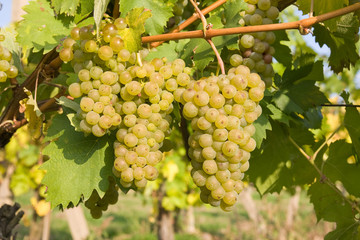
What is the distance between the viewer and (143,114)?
2.79 feet

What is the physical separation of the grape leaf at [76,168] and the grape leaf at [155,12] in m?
0.31

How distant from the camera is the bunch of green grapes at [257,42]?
3.40 ft

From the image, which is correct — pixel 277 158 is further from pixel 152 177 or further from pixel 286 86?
pixel 152 177

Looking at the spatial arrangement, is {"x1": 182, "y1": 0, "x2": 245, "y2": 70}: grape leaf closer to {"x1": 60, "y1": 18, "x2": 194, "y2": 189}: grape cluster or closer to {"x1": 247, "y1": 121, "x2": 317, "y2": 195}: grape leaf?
{"x1": 60, "y1": 18, "x2": 194, "y2": 189}: grape cluster

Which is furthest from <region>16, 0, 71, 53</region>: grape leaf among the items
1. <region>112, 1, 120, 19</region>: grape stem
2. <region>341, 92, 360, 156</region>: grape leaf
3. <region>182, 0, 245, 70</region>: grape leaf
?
<region>341, 92, 360, 156</region>: grape leaf

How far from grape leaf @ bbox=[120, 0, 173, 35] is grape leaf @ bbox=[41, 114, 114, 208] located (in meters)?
0.31

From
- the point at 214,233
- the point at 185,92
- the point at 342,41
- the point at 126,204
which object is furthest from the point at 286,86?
the point at 126,204

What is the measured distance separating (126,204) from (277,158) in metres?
12.6

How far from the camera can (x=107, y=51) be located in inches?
33.2

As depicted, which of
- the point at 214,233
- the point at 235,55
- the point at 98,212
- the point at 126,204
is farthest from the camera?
the point at 126,204

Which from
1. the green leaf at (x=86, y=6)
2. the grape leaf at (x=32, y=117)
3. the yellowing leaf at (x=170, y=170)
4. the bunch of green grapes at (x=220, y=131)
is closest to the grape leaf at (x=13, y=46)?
the grape leaf at (x=32, y=117)

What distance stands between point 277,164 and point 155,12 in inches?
27.7

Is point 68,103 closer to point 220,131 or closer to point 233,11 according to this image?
point 220,131

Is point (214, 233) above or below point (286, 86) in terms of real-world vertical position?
below
